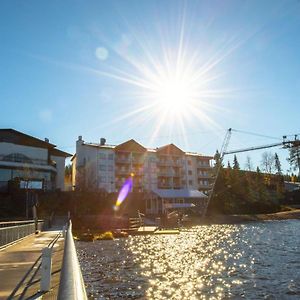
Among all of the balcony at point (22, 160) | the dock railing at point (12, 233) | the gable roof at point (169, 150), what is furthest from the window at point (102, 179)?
the dock railing at point (12, 233)

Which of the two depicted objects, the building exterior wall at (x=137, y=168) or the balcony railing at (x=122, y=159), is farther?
the balcony railing at (x=122, y=159)

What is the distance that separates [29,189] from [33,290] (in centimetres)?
5810

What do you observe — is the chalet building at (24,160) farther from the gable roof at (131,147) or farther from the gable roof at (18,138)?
the gable roof at (131,147)

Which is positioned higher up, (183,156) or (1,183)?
(183,156)

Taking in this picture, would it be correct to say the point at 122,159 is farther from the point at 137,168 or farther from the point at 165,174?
the point at 165,174

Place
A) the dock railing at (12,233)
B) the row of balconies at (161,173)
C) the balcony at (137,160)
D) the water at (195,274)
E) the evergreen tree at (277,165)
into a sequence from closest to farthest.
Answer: the water at (195,274)
the dock railing at (12,233)
the row of balconies at (161,173)
the balcony at (137,160)
the evergreen tree at (277,165)

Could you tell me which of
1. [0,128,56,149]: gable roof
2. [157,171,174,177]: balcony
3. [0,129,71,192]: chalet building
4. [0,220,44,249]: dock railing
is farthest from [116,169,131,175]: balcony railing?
[0,220,44,249]: dock railing

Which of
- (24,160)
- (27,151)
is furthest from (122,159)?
(24,160)

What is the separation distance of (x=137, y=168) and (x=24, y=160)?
32.5 meters

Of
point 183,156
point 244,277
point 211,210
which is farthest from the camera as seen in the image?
point 183,156

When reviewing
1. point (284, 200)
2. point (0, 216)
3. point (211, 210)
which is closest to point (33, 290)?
point (0, 216)

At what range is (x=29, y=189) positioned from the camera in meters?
64.4

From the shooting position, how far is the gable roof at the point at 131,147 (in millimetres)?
93062

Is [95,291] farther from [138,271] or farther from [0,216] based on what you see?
[0,216]
